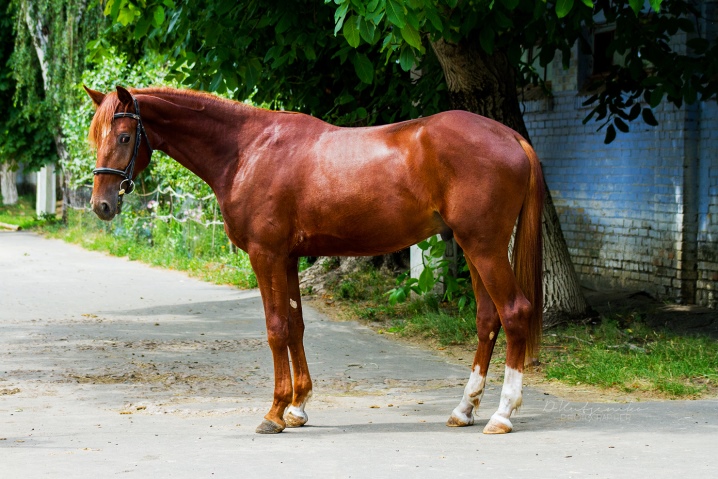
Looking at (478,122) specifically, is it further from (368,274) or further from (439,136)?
(368,274)

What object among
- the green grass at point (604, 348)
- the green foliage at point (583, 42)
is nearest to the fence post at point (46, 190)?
the green grass at point (604, 348)

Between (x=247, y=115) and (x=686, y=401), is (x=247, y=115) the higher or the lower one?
the higher one

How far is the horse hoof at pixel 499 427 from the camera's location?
612cm

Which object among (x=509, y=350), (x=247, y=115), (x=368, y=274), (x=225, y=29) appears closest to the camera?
(x=509, y=350)

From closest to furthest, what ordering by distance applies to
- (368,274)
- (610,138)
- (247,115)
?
(247,115) < (610,138) < (368,274)

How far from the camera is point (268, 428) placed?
6.29 meters

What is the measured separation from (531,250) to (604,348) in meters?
2.99

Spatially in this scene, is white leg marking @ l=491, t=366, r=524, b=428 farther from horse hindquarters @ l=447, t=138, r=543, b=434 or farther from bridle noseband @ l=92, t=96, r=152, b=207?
bridle noseband @ l=92, t=96, r=152, b=207

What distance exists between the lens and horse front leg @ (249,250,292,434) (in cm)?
640

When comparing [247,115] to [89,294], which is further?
[89,294]

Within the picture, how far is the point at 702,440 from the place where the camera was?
5.79 metres

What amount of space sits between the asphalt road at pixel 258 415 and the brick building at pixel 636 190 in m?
4.13

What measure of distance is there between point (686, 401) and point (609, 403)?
0.54 m

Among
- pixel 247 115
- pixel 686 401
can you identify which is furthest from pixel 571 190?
pixel 247 115
